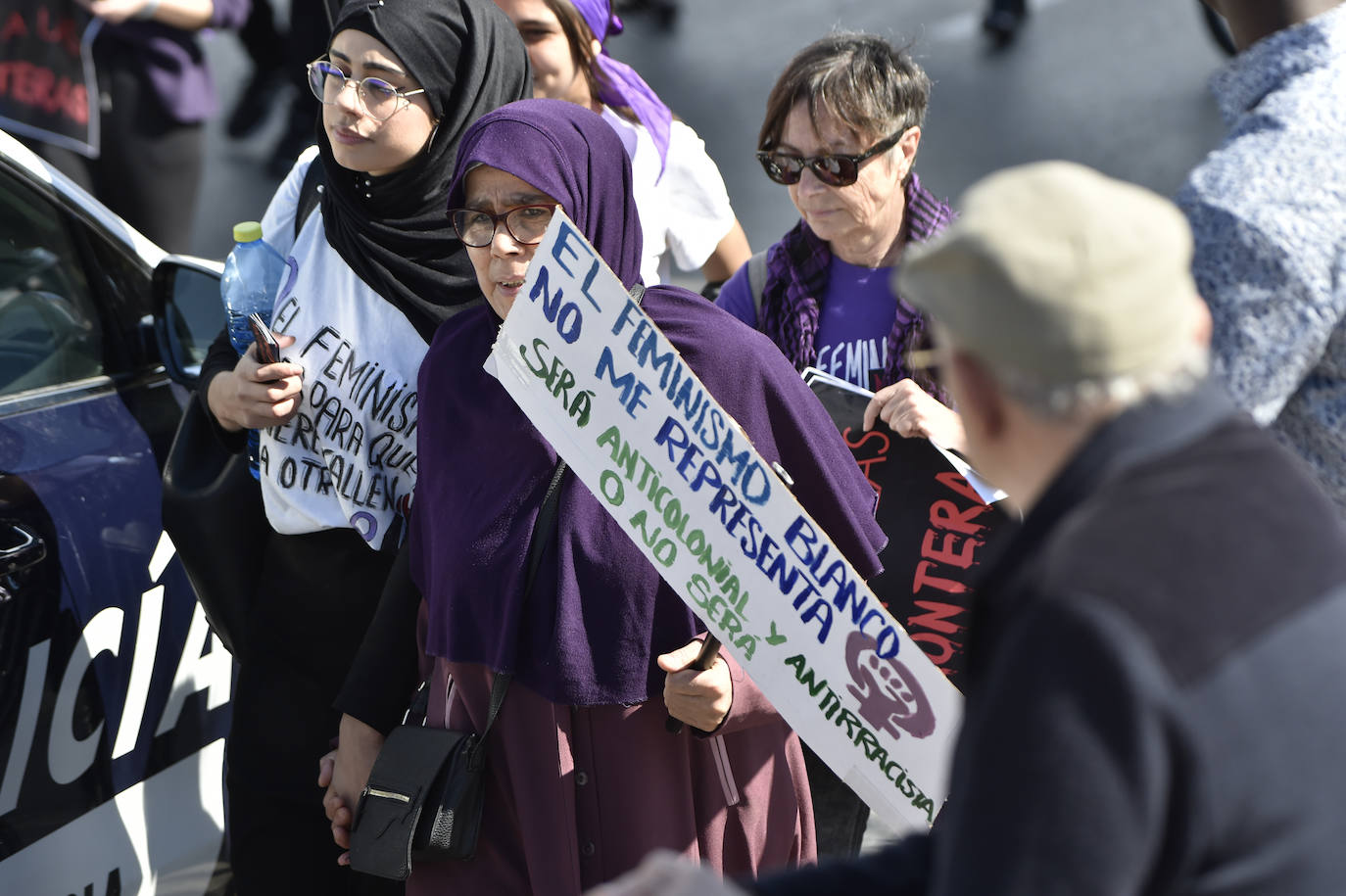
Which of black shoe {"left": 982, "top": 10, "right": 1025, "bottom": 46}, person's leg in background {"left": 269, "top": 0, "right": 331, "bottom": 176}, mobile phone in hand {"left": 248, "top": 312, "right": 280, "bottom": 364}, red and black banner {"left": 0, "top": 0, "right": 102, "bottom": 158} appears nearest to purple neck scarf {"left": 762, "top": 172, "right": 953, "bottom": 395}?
mobile phone in hand {"left": 248, "top": 312, "right": 280, "bottom": 364}

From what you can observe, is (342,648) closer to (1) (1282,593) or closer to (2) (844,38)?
A: (2) (844,38)

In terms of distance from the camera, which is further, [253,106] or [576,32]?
[253,106]

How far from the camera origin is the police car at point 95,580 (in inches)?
93.1

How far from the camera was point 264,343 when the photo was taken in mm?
2439

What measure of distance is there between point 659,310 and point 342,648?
918 mm

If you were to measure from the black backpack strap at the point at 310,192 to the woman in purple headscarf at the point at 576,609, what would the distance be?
2.12 feet

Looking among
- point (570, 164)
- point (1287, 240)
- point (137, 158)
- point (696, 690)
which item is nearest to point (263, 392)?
point (570, 164)

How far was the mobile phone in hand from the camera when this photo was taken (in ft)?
7.97

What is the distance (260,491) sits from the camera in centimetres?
261

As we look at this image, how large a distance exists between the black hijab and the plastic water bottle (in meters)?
0.14

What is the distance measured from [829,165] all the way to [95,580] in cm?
152

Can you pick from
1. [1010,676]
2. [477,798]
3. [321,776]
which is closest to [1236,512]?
[1010,676]

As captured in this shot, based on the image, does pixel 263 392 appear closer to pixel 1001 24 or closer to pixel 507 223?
pixel 507 223

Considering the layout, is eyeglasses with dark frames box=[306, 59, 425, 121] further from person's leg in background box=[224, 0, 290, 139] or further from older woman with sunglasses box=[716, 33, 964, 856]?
person's leg in background box=[224, 0, 290, 139]
